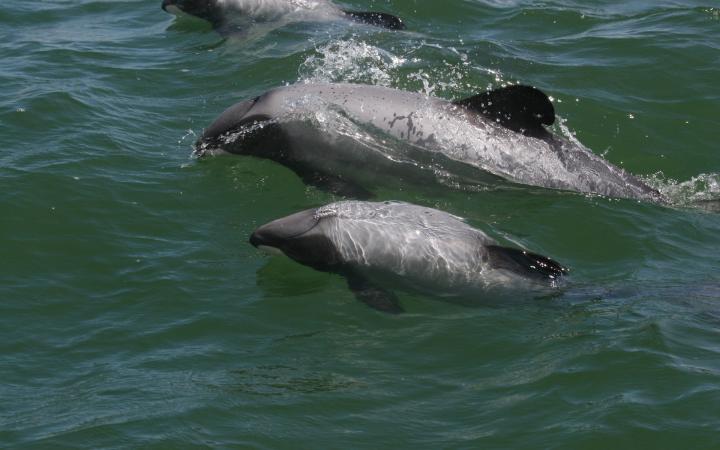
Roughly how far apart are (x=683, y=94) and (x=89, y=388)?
1059 cm

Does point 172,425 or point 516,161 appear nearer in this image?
point 172,425

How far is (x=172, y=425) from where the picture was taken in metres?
9.31

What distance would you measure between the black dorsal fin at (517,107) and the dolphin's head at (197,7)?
8243mm

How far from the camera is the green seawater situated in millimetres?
9414

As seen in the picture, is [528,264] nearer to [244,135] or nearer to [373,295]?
[373,295]

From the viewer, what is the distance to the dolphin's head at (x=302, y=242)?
1195 centimetres

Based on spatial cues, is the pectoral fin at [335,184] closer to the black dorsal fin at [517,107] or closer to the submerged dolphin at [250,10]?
the black dorsal fin at [517,107]

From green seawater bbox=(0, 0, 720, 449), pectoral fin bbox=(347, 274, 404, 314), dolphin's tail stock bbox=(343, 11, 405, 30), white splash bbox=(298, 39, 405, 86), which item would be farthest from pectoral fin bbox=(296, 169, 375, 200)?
dolphin's tail stock bbox=(343, 11, 405, 30)

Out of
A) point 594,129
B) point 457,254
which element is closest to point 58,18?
point 594,129

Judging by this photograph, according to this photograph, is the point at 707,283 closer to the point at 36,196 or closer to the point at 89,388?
the point at 89,388

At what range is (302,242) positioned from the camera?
39.2 feet

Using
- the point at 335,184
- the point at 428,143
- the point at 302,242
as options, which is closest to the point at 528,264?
the point at 302,242

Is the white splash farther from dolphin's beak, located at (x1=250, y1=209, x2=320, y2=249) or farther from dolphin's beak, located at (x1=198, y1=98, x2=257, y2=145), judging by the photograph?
dolphin's beak, located at (x1=250, y1=209, x2=320, y2=249)

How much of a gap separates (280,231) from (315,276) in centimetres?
59
